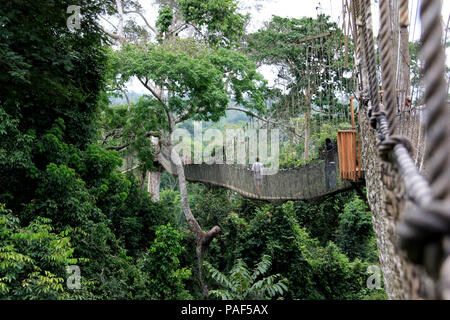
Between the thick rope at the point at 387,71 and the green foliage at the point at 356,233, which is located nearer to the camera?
the thick rope at the point at 387,71

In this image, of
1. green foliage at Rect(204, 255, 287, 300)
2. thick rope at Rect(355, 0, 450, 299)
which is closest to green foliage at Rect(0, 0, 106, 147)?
green foliage at Rect(204, 255, 287, 300)

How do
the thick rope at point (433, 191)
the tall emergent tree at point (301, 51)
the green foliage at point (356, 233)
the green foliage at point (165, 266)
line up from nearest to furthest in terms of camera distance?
the thick rope at point (433, 191), the green foliage at point (165, 266), the green foliage at point (356, 233), the tall emergent tree at point (301, 51)

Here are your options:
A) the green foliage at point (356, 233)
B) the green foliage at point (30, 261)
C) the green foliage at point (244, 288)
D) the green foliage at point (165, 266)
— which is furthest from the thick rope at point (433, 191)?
the green foliage at point (356, 233)

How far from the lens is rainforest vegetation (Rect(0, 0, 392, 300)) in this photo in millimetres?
4125

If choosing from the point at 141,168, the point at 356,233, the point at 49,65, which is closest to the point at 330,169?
the point at 356,233

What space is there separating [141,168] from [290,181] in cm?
532

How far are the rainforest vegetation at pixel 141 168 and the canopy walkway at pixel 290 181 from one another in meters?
0.58

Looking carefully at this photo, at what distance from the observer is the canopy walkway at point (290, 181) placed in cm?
518

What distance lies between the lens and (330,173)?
5195 mm

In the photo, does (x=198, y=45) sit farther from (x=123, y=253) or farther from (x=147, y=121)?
(x=123, y=253)

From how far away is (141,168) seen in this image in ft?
32.5

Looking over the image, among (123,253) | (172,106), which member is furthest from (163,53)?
(123,253)

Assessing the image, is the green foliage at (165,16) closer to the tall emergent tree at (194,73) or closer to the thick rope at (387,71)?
the tall emergent tree at (194,73)

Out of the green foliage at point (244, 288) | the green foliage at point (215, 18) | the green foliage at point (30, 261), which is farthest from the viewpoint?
the green foliage at point (215, 18)
